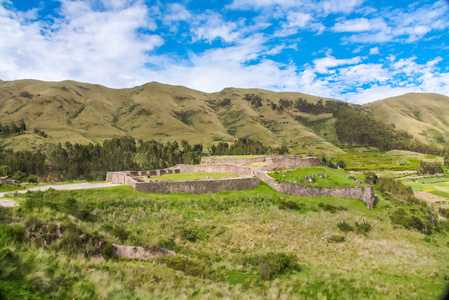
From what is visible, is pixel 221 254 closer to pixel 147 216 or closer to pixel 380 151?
pixel 147 216

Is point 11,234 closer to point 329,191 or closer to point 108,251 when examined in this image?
point 108,251

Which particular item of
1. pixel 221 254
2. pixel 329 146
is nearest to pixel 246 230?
pixel 221 254

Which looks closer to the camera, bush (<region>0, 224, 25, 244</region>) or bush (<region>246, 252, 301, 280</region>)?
bush (<region>0, 224, 25, 244</region>)

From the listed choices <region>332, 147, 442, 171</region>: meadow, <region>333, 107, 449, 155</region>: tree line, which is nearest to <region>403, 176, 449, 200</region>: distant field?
<region>332, 147, 442, 171</region>: meadow

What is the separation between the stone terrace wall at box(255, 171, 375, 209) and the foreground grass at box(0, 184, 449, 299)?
896 mm

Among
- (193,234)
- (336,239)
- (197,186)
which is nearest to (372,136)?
(336,239)

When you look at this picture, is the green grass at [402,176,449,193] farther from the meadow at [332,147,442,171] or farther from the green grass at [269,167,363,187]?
the green grass at [269,167,363,187]

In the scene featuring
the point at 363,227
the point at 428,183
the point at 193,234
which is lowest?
the point at 428,183

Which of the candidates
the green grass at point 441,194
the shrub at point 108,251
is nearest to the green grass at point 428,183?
the green grass at point 441,194

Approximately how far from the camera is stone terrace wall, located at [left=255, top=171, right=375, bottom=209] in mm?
A: 24312

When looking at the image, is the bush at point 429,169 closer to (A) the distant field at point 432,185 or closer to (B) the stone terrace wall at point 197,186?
(A) the distant field at point 432,185

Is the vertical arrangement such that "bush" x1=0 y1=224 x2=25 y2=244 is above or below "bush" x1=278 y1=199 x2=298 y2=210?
above

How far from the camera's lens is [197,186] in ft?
77.9

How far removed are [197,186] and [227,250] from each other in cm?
922
